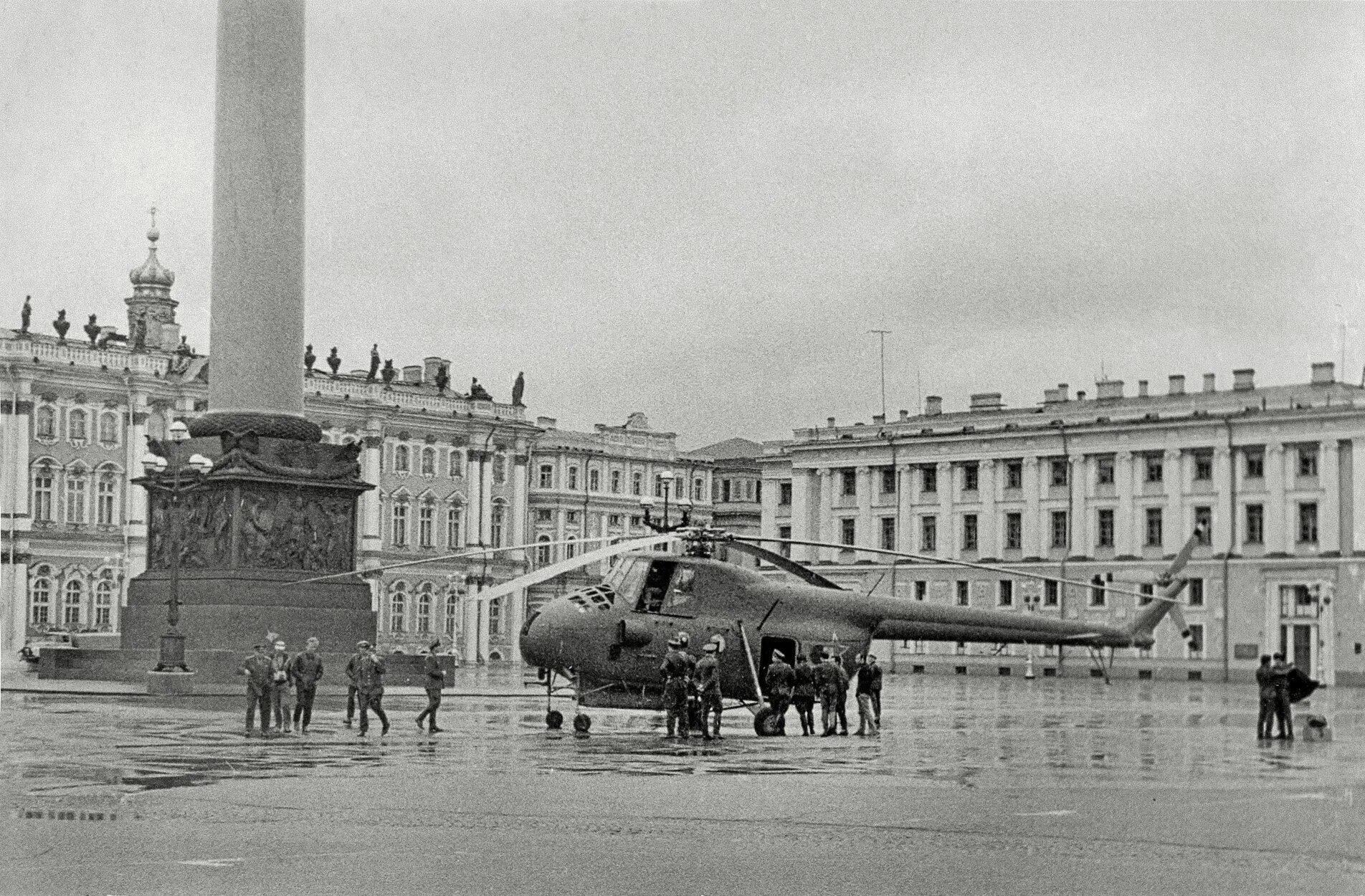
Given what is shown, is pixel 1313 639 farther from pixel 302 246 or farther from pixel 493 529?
pixel 493 529

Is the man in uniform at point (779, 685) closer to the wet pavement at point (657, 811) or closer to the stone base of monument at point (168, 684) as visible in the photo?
the wet pavement at point (657, 811)

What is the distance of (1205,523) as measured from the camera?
920 inches

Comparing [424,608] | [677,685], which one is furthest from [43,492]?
[677,685]

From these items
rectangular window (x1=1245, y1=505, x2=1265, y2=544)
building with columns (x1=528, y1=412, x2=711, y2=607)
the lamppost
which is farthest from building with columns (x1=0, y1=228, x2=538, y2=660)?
rectangular window (x1=1245, y1=505, x2=1265, y2=544)

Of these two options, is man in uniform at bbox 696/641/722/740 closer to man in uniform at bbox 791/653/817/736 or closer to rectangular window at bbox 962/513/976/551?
man in uniform at bbox 791/653/817/736

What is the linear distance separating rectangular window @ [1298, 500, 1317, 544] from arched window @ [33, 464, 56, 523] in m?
78.2

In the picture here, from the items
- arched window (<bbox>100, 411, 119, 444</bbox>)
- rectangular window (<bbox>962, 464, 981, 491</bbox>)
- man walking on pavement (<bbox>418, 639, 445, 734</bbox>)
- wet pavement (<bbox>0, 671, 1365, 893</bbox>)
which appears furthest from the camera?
arched window (<bbox>100, 411, 119, 444</bbox>)

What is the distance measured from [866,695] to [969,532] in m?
46.7

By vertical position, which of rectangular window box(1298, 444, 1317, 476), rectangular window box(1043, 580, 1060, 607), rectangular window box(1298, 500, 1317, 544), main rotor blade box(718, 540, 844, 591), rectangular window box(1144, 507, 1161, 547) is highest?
rectangular window box(1298, 444, 1317, 476)

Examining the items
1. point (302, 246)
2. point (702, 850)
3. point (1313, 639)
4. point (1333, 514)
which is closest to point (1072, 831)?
point (702, 850)

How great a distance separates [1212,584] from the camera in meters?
31.2

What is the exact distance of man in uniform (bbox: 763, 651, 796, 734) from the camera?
29531mm

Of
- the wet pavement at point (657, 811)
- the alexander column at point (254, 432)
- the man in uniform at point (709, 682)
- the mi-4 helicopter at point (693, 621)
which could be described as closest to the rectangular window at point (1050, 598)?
the alexander column at point (254, 432)

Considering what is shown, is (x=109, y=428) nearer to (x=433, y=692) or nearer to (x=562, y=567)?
(x=433, y=692)
